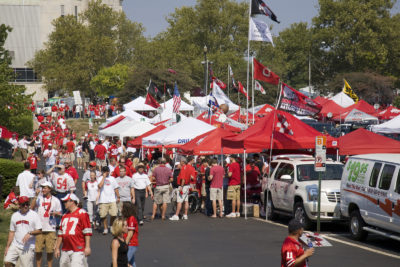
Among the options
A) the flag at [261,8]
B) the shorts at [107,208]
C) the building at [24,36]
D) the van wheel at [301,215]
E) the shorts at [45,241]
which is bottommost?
the van wheel at [301,215]

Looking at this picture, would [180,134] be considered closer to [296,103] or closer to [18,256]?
[296,103]

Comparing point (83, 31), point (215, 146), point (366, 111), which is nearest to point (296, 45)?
point (83, 31)

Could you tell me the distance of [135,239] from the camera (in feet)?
37.0

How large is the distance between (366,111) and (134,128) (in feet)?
66.5

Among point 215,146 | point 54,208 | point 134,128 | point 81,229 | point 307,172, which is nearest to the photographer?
point 81,229

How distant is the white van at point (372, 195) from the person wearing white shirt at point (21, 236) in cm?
738

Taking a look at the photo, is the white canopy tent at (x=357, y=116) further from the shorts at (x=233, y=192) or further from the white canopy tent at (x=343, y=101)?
the shorts at (x=233, y=192)

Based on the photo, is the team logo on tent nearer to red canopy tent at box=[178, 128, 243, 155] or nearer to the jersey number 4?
red canopy tent at box=[178, 128, 243, 155]

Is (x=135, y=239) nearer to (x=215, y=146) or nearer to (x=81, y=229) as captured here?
(x=81, y=229)

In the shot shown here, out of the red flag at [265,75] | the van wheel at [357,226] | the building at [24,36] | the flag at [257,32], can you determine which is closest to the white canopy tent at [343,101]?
the flag at [257,32]

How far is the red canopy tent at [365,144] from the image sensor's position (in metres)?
22.4

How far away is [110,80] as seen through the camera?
81.8 metres

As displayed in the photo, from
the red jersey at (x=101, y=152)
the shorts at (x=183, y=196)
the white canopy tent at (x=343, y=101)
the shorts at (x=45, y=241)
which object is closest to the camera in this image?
the shorts at (x=45, y=241)

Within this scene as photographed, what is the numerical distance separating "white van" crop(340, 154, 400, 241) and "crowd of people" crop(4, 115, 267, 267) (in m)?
5.02
